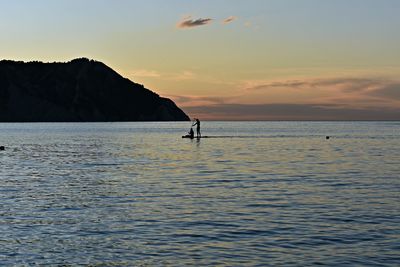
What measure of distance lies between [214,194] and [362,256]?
1344cm

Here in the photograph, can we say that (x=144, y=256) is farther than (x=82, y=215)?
No

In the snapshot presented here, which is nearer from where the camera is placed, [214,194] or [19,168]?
[214,194]

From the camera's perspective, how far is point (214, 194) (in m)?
29.2

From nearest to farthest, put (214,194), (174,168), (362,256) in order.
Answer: (362,256)
(214,194)
(174,168)

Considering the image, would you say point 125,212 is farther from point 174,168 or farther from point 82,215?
point 174,168

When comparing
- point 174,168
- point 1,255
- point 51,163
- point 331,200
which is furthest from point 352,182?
point 51,163

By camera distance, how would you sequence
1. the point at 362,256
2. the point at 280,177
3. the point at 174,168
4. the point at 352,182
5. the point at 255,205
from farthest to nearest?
1. the point at 174,168
2. the point at 280,177
3. the point at 352,182
4. the point at 255,205
5. the point at 362,256

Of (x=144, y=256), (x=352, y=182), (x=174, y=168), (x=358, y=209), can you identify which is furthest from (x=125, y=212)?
(x=174, y=168)

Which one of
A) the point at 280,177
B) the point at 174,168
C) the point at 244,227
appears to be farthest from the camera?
Answer: the point at 174,168

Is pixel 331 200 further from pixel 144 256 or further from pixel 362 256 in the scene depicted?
pixel 144 256

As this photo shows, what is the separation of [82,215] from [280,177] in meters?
17.9

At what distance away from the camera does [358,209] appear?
79.1 feet

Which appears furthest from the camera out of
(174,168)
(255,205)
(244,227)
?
(174,168)

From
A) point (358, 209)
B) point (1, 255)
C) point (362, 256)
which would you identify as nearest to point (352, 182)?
point (358, 209)
